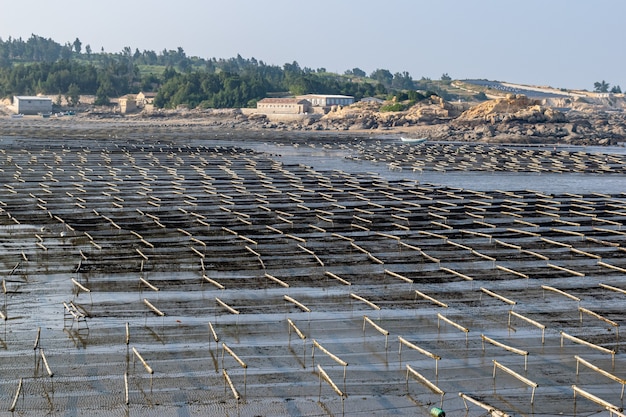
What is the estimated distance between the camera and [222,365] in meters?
16.9

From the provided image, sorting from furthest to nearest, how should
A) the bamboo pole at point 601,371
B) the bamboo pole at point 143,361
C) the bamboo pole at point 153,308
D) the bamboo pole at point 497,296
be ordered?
the bamboo pole at point 497,296 → the bamboo pole at point 153,308 → the bamboo pole at point 143,361 → the bamboo pole at point 601,371

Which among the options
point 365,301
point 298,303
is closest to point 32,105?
point 298,303

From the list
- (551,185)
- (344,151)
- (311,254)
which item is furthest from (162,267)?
(344,151)

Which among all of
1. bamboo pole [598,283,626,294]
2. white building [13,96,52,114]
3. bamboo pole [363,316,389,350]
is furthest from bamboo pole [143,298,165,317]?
white building [13,96,52,114]

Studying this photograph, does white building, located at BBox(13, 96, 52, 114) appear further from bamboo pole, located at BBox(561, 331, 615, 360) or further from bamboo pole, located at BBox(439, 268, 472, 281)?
bamboo pole, located at BBox(561, 331, 615, 360)

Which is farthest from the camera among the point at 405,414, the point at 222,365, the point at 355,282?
the point at 355,282

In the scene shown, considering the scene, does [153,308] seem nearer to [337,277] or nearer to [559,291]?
[337,277]

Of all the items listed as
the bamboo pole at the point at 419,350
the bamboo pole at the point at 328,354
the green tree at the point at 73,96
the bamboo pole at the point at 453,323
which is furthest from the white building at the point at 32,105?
the bamboo pole at the point at 419,350

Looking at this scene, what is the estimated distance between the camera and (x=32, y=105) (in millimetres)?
140125

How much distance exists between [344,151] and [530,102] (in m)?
48.1

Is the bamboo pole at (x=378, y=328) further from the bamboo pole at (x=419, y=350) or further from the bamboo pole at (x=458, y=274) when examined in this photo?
the bamboo pole at (x=458, y=274)

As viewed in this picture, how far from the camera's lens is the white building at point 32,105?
139087 mm

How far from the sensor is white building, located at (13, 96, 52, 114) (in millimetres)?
139087

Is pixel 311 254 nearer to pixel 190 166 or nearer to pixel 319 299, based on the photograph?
pixel 319 299
